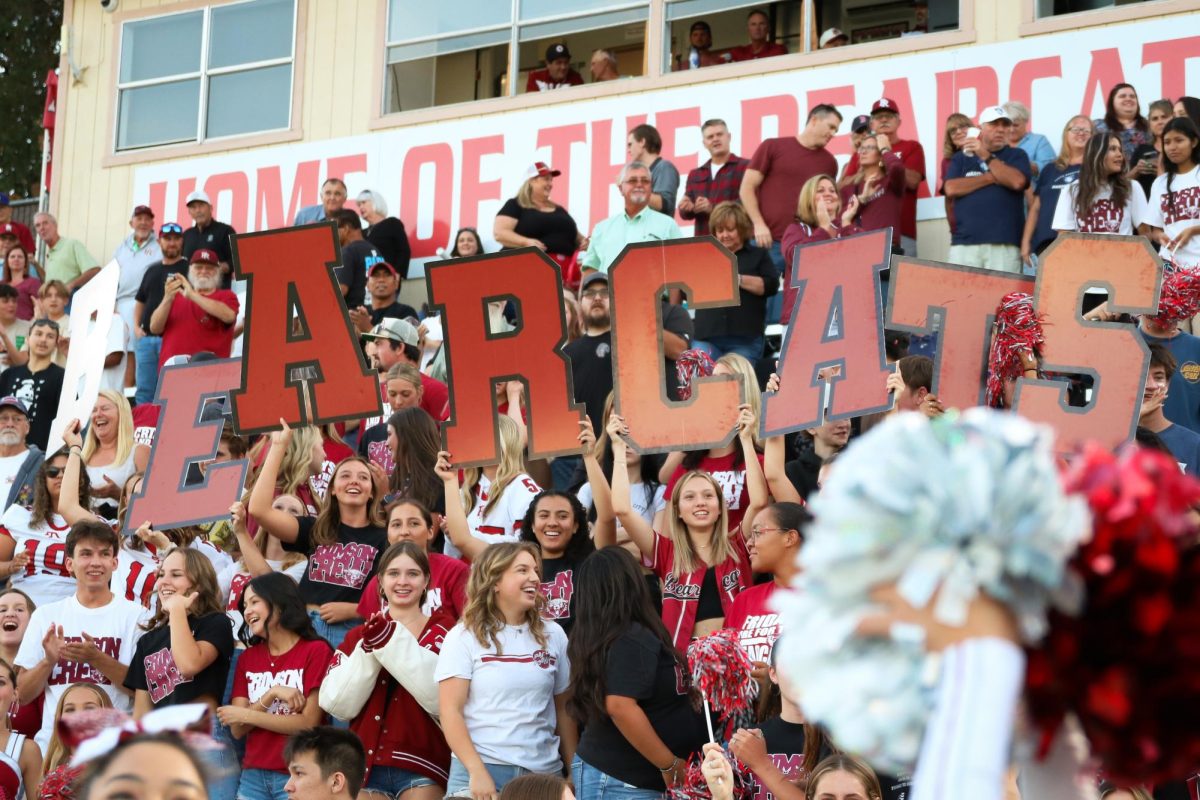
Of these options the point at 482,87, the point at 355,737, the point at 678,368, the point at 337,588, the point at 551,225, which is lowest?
the point at 355,737

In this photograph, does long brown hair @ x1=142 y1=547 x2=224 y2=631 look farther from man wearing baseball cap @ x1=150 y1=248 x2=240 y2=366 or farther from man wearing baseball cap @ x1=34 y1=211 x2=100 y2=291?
man wearing baseball cap @ x1=34 y1=211 x2=100 y2=291

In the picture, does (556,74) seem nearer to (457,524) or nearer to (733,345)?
(733,345)

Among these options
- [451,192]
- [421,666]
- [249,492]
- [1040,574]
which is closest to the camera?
[1040,574]

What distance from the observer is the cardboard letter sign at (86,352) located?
909cm

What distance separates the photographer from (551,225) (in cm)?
1191

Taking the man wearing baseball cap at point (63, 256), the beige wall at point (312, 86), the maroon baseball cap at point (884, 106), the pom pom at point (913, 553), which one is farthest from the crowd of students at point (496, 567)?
the man wearing baseball cap at point (63, 256)

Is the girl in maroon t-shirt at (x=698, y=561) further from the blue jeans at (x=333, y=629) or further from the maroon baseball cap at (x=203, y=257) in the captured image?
the maroon baseball cap at (x=203, y=257)

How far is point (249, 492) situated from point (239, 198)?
6.93 meters

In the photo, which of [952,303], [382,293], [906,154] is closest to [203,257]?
[382,293]

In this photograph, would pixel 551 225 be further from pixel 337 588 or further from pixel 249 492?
pixel 337 588

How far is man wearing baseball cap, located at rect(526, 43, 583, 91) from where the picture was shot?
45.7 feet

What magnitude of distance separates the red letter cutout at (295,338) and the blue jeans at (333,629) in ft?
4.27

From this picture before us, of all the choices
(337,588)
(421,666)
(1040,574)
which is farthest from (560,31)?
(1040,574)

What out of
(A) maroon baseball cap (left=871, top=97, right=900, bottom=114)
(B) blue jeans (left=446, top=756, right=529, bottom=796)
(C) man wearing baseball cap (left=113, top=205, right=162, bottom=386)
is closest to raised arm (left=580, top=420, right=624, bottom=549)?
(B) blue jeans (left=446, top=756, right=529, bottom=796)
